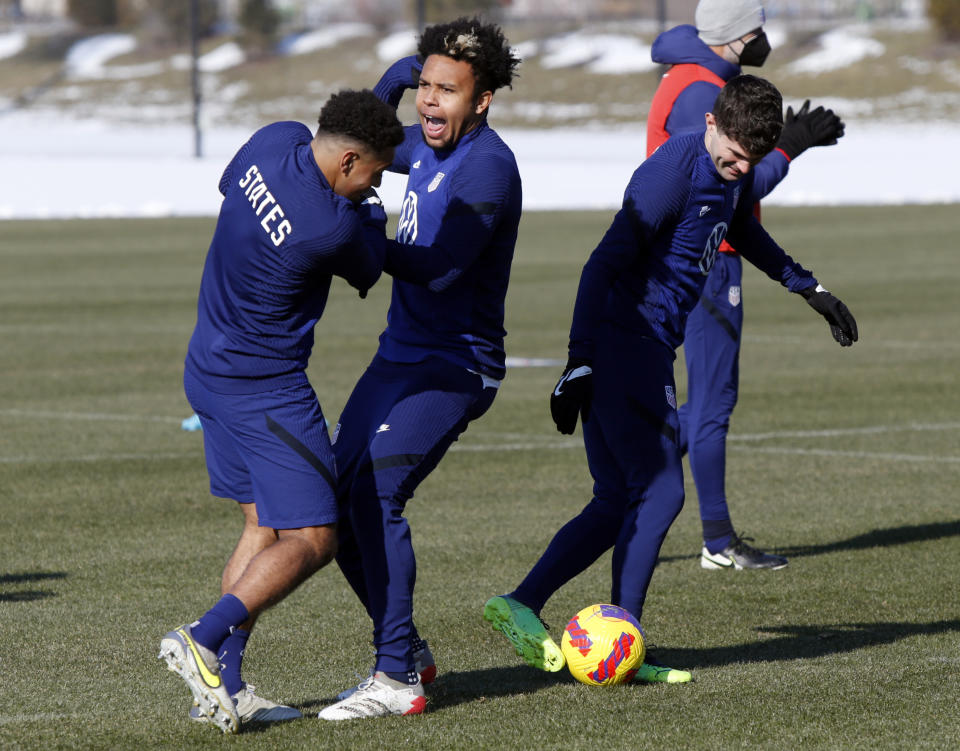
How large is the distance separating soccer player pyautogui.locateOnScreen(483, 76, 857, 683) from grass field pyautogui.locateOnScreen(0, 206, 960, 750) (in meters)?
0.41

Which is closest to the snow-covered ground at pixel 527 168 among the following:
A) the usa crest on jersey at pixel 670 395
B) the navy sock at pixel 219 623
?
the usa crest on jersey at pixel 670 395

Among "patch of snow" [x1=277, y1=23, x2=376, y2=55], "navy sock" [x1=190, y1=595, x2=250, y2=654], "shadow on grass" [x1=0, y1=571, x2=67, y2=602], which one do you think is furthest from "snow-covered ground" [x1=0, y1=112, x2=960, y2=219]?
"patch of snow" [x1=277, y1=23, x2=376, y2=55]

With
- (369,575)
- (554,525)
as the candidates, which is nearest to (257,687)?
(369,575)

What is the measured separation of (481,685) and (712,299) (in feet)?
10.2

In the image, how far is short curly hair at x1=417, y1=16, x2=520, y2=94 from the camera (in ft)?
20.5

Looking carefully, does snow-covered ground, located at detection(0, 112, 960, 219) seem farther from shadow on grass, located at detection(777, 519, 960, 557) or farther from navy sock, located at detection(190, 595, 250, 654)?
navy sock, located at detection(190, 595, 250, 654)

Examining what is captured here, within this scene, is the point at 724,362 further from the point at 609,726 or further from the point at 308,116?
the point at 308,116

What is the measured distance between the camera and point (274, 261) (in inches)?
225

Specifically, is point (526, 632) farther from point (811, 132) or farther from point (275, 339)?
point (811, 132)

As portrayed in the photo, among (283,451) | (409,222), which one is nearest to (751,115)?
(409,222)

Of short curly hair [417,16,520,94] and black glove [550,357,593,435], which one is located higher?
short curly hair [417,16,520,94]

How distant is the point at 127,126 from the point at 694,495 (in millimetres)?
65196

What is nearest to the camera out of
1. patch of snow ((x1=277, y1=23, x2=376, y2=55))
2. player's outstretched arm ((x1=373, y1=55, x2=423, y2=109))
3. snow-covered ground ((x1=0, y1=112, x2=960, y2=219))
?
player's outstretched arm ((x1=373, y1=55, x2=423, y2=109))

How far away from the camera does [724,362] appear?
913 cm
